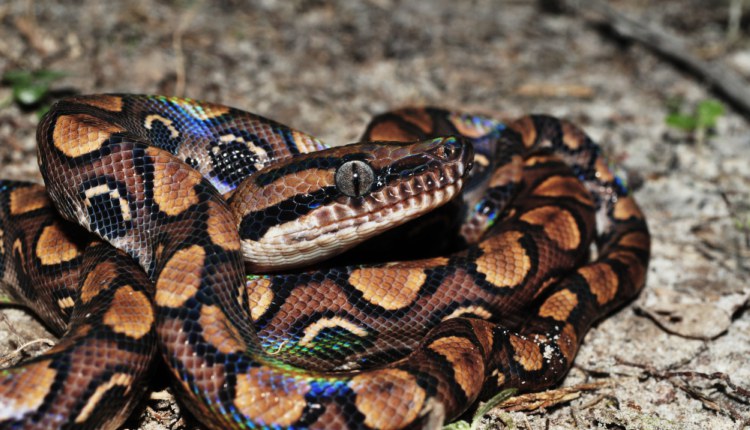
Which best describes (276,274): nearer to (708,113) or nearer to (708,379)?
(708,379)

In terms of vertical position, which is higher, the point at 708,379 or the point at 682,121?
the point at 682,121

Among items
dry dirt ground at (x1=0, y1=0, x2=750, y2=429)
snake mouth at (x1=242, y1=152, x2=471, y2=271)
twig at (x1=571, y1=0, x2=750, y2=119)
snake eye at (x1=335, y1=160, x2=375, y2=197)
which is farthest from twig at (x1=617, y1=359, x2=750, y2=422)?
twig at (x1=571, y1=0, x2=750, y2=119)

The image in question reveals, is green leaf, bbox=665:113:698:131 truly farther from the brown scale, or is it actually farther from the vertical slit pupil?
the brown scale

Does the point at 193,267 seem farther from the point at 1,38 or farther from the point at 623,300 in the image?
the point at 1,38

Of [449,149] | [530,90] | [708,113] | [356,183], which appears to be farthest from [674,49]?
[356,183]

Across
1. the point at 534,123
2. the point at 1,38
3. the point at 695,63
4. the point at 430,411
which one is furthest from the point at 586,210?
the point at 1,38
